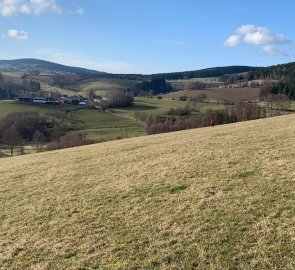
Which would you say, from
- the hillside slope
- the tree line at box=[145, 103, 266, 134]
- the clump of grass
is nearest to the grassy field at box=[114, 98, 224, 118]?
the tree line at box=[145, 103, 266, 134]

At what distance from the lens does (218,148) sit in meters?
19.6

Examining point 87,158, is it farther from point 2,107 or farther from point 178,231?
point 2,107

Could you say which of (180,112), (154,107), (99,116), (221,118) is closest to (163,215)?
(221,118)

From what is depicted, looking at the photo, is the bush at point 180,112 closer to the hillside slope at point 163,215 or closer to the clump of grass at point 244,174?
the hillside slope at point 163,215

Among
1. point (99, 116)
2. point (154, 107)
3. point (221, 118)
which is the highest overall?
point (221, 118)

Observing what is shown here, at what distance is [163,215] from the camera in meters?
10.8

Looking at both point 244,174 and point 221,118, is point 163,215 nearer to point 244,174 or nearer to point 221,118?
point 244,174

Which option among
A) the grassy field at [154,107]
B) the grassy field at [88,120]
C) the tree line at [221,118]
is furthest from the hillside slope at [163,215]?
the grassy field at [154,107]

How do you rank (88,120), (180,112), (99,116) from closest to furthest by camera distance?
(180,112), (88,120), (99,116)

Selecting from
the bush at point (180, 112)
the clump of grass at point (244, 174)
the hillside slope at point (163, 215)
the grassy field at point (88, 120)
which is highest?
the clump of grass at point (244, 174)

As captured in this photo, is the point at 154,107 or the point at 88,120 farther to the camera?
the point at 154,107

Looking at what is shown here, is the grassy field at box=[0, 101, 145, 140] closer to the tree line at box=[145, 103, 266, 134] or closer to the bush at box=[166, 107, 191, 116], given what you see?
the tree line at box=[145, 103, 266, 134]

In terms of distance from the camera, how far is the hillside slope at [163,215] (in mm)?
8266

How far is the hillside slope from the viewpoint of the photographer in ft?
27.1
